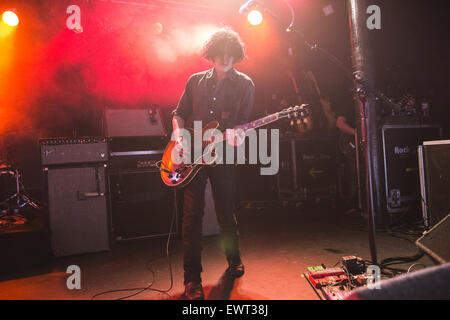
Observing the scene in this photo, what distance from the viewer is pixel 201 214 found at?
2227mm

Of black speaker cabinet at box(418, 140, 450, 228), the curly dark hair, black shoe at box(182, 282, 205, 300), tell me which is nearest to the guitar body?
the curly dark hair

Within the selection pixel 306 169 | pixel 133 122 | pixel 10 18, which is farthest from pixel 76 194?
pixel 306 169

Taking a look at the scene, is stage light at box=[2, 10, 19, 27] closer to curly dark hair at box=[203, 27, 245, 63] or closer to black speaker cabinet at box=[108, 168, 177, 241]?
black speaker cabinet at box=[108, 168, 177, 241]

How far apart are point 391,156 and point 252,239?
6.89ft

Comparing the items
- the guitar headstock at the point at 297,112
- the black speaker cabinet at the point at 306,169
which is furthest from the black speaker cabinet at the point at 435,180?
the black speaker cabinet at the point at 306,169

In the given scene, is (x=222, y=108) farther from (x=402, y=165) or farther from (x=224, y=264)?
(x=402, y=165)

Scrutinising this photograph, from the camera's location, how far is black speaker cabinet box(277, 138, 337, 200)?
207 inches

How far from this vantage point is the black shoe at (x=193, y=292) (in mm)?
1982

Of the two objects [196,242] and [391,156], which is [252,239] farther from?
[391,156]

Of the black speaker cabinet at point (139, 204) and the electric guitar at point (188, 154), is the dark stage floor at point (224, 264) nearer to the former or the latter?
the black speaker cabinet at point (139, 204)

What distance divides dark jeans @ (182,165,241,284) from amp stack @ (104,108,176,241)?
1208 mm

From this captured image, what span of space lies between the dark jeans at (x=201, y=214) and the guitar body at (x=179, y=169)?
4 cm

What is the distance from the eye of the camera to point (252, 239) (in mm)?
3383

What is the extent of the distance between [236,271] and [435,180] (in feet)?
7.53
